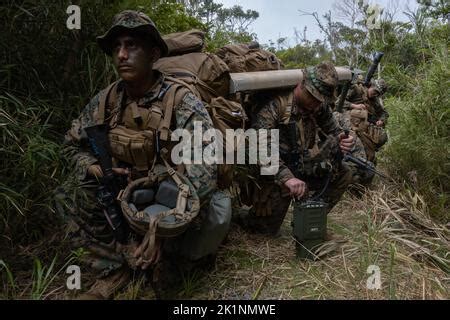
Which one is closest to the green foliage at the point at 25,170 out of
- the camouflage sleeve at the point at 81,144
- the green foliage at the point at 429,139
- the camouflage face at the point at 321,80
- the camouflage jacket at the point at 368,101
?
the camouflage sleeve at the point at 81,144

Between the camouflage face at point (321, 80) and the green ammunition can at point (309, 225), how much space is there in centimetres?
95

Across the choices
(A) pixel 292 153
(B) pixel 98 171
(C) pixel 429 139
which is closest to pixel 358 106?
(C) pixel 429 139

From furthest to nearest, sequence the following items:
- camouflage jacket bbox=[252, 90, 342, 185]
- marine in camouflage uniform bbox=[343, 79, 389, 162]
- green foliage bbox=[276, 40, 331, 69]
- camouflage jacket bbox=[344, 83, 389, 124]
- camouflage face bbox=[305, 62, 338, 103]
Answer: green foliage bbox=[276, 40, 331, 69] < camouflage jacket bbox=[344, 83, 389, 124] < marine in camouflage uniform bbox=[343, 79, 389, 162] < camouflage jacket bbox=[252, 90, 342, 185] < camouflage face bbox=[305, 62, 338, 103]

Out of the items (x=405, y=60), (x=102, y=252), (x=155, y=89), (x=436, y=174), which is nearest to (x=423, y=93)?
(x=436, y=174)

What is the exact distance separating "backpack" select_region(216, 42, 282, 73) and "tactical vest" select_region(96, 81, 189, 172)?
1112 mm

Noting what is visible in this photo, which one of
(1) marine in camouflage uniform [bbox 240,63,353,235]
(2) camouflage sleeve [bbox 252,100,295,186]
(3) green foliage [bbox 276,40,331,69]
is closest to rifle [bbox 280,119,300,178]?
(1) marine in camouflage uniform [bbox 240,63,353,235]

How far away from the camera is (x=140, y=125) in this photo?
9.91ft

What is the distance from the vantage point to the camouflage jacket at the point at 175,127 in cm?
289

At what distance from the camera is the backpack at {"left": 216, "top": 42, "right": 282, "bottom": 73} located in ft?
13.3

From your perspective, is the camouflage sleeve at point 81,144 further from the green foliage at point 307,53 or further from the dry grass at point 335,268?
the green foliage at point 307,53

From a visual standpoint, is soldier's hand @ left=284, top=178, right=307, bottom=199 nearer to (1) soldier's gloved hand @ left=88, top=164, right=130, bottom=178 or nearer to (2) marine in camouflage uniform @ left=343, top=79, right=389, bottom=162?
(1) soldier's gloved hand @ left=88, top=164, right=130, bottom=178

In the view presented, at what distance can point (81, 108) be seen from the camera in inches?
140
